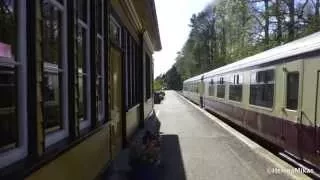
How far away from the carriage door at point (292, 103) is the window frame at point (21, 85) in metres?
6.55

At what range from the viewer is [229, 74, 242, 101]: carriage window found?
59.9 ft

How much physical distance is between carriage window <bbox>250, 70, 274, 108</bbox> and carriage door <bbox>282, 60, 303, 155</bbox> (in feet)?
4.70

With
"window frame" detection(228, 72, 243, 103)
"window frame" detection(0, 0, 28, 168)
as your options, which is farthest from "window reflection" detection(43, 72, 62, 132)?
"window frame" detection(228, 72, 243, 103)

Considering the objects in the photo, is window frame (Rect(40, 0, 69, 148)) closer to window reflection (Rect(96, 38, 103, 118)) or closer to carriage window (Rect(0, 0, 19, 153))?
carriage window (Rect(0, 0, 19, 153))

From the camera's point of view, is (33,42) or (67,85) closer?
(33,42)

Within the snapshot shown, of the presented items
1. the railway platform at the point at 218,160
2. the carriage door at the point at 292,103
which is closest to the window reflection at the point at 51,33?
the railway platform at the point at 218,160

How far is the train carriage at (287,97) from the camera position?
8875 mm

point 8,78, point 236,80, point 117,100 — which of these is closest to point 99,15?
point 117,100

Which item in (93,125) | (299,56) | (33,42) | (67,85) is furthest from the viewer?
(299,56)

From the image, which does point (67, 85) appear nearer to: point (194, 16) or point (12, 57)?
point (12, 57)

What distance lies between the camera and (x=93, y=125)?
733 cm

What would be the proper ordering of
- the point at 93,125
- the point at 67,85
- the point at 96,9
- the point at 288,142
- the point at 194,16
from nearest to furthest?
the point at 67,85, the point at 93,125, the point at 96,9, the point at 288,142, the point at 194,16

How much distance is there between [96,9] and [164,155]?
4790 millimetres

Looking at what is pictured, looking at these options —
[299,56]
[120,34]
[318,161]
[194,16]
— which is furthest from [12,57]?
[194,16]
